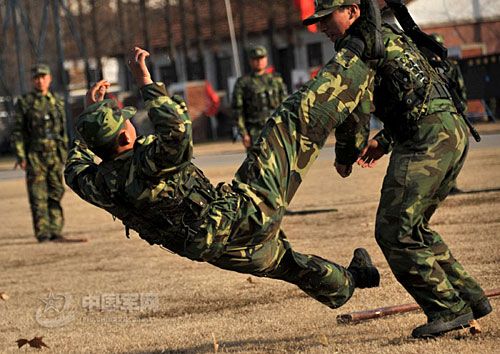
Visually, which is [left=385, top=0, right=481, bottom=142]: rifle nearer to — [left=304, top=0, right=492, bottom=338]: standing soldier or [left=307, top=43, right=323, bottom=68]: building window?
[left=304, top=0, right=492, bottom=338]: standing soldier

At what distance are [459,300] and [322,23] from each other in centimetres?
181

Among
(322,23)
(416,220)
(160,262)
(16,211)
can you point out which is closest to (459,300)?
(416,220)

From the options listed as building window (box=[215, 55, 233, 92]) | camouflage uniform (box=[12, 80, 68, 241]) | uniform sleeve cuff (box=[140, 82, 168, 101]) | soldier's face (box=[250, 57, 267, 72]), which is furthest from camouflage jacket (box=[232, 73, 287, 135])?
building window (box=[215, 55, 233, 92])

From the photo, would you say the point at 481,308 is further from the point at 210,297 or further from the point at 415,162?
the point at 210,297

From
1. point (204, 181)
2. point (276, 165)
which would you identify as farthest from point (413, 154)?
point (204, 181)

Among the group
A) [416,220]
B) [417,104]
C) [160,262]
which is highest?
[417,104]

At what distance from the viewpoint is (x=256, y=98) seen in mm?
17094

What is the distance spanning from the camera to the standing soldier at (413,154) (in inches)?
268

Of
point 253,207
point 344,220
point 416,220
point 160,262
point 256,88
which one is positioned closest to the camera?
point 253,207

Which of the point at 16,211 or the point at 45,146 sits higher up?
the point at 45,146

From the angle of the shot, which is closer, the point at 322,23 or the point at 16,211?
the point at 322,23

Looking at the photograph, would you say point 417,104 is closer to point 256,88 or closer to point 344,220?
point 344,220

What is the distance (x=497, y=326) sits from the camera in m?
7.50

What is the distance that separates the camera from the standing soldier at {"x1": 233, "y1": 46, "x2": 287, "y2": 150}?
17.0m
